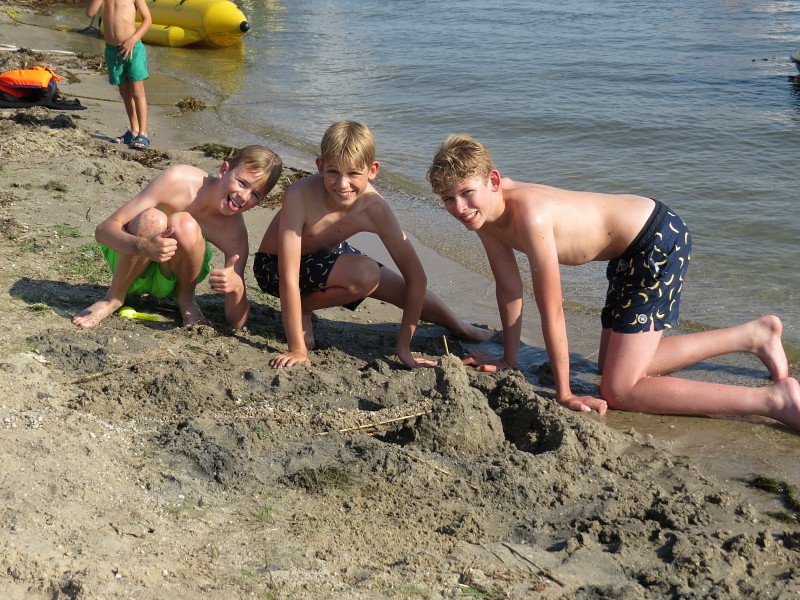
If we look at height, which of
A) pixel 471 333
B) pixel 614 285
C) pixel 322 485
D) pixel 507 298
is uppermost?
pixel 614 285

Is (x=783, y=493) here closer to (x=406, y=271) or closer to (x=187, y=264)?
(x=406, y=271)

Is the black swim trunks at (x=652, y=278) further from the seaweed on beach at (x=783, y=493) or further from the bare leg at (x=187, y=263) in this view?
the bare leg at (x=187, y=263)

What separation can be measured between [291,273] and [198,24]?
12.5m

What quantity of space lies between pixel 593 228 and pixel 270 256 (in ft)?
5.69

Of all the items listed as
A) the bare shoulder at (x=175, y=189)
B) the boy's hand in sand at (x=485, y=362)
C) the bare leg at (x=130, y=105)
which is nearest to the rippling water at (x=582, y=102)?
the boy's hand in sand at (x=485, y=362)

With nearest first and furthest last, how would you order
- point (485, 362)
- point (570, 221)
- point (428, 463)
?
point (428, 463) → point (570, 221) → point (485, 362)

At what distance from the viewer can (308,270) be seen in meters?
4.57

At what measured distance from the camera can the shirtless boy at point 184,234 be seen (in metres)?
4.34

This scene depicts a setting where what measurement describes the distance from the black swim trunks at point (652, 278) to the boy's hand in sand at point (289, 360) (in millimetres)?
1571

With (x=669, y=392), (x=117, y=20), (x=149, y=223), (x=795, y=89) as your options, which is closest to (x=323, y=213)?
(x=149, y=223)

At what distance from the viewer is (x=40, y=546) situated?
97.6 inches

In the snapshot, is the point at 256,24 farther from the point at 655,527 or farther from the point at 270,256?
the point at 655,527

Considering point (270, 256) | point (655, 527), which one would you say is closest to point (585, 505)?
point (655, 527)

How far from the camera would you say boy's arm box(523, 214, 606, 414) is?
406 centimetres
